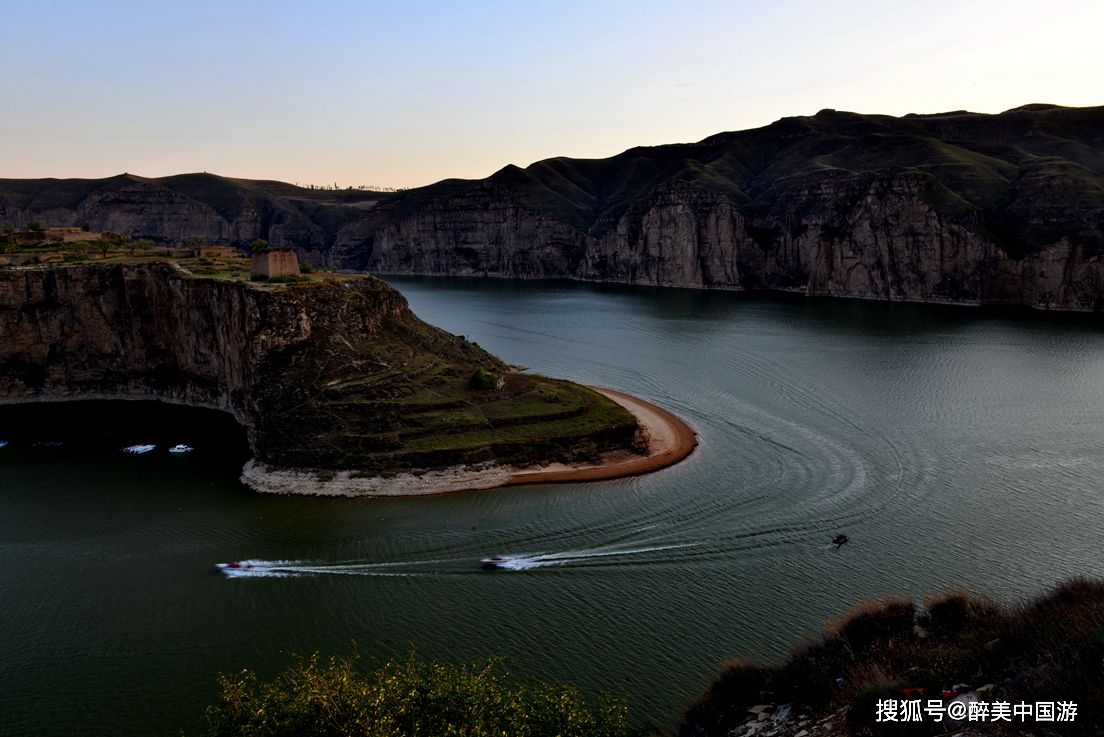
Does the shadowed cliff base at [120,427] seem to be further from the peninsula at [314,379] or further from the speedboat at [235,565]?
the speedboat at [235,565]

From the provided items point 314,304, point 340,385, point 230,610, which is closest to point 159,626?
point 230,610

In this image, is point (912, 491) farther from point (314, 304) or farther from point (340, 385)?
point (314, 304)

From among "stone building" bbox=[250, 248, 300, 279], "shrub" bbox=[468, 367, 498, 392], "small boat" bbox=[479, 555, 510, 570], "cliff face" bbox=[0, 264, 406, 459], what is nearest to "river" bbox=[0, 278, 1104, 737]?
"small boat" bbox=[479, 555, 510, 570]

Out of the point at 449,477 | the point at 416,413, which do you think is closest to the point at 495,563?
the point at 449,477

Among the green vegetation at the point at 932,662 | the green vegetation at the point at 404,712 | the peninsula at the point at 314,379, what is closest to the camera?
the green vegetation at the point at 932,662

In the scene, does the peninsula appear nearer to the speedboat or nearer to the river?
the river

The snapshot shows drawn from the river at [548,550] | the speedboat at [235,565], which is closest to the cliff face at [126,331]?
the river at [548,550]
